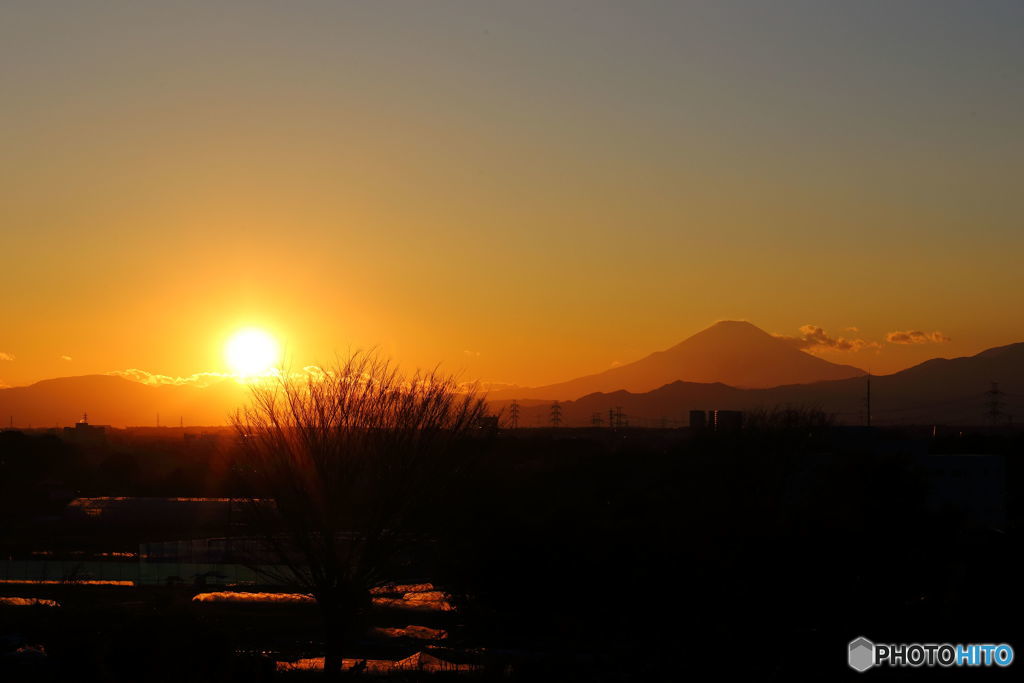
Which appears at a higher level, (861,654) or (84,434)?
(84,434)

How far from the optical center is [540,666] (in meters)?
21.9

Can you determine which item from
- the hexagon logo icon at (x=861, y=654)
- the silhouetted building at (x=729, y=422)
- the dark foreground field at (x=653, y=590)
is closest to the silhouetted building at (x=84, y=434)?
the silhouetted building at (x=729, y=422)

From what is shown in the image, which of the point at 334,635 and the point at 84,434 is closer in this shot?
the point at 334,635

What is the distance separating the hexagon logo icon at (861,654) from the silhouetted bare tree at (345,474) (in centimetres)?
981

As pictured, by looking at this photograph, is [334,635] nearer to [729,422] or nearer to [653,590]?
[653,590]

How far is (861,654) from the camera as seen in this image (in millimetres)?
22375

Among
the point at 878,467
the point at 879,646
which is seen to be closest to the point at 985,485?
the point at 878,467

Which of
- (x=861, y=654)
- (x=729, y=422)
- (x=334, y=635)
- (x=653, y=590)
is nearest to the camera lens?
(x=861, y=654)

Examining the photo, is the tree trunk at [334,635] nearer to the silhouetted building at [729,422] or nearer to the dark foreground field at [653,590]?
the dark foreground field at [653,590]

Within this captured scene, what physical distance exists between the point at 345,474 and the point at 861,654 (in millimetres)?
11645

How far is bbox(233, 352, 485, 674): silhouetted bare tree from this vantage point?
80.2ft

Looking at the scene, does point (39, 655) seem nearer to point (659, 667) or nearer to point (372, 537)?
point (372, 537)

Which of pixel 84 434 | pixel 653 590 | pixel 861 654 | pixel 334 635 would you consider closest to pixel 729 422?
pixel 653 590

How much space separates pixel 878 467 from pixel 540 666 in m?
24.3
